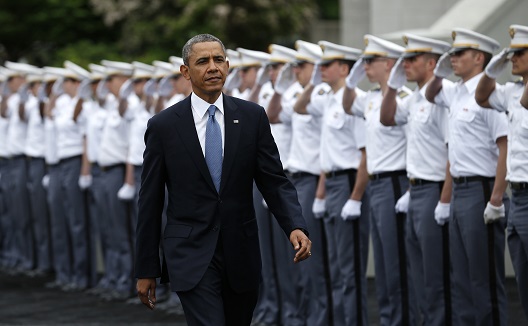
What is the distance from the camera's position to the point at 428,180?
940 cm

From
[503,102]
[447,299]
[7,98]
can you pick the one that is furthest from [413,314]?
[7,98]

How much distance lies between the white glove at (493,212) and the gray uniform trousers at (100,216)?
6.13 meters

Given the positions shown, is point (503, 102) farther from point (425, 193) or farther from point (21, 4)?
point (21, 4)

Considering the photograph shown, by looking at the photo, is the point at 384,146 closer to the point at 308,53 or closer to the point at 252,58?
the point at 308,53

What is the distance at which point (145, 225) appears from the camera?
22.7ft

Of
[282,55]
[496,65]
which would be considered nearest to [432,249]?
[496,65]

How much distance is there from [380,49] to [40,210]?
6993 millimetres

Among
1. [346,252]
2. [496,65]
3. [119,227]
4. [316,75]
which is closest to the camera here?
[496,65]

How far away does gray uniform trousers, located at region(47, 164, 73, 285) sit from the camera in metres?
15.0

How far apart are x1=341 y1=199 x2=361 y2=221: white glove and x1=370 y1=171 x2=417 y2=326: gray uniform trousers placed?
258 mm

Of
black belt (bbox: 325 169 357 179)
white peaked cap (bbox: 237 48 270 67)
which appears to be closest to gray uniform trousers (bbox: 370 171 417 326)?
black belt (bbox: 325 169 357 179)

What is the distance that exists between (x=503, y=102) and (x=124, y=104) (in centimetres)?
590

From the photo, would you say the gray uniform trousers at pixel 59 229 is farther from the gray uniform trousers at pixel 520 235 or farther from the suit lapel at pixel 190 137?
the suit lapel at pixel 190 137

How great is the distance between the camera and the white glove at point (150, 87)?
13766 mm
